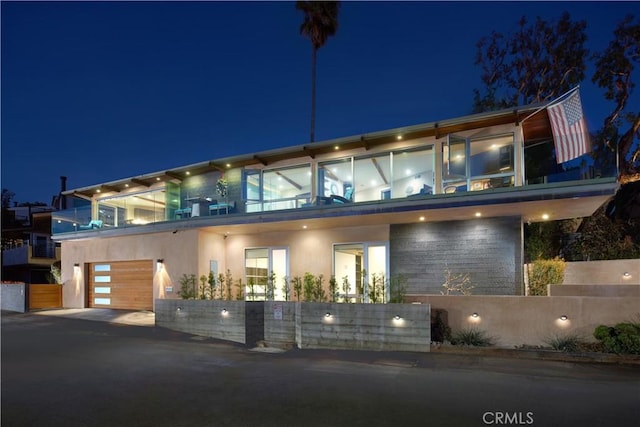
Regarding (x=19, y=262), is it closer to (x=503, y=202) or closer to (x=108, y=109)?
(x=503, y=202)

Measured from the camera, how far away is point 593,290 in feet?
33.8

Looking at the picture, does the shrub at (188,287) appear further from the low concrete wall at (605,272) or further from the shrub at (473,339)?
the low concrete wall at (605,272)

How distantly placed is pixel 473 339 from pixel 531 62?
17535 mm

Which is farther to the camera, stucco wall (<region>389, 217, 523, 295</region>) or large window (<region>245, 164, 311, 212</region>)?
large window (<region>245, 164, 311, 212</region>)

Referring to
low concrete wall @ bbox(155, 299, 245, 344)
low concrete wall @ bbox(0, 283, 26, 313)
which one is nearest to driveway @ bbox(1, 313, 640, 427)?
low concrete wall @ bbox(155, 299, 245, 344)

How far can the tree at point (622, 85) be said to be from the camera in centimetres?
1756

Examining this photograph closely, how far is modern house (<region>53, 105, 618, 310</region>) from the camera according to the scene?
11102 mm

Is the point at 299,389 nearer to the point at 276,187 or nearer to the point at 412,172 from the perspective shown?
the point at 412,172

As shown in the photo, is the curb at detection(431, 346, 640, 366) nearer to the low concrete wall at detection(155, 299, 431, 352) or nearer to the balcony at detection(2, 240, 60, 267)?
the low concrete wall at detection(155, 299, 431, 352)

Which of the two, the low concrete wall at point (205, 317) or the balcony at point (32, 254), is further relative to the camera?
the balcony at point (32, 254)

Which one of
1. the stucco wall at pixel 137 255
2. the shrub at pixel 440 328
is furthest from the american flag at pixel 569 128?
the stucco wall at pixel 137 255

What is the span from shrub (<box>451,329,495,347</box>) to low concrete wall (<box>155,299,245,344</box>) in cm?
563

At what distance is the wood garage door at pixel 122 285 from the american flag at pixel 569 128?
1485cm

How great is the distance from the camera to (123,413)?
5086 millimetres
